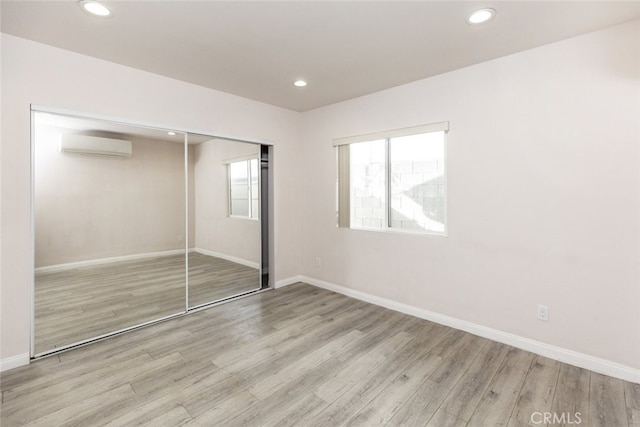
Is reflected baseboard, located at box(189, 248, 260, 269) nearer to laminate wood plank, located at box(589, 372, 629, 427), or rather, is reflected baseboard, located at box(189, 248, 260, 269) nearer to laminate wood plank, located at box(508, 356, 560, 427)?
laminate wood plank, located at box(508, 356, 560, 427)

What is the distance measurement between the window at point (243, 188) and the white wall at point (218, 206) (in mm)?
82

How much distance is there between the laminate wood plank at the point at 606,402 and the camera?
1.80 meters

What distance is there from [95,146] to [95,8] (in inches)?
51.5

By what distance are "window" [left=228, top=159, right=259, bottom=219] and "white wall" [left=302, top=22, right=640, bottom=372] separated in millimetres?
1905

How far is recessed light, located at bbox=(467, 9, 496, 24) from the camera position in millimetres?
2046

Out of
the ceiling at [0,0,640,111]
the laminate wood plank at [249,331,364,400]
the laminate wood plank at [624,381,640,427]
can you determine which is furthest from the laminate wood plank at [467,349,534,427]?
the ceiling at [0,0,640,111]

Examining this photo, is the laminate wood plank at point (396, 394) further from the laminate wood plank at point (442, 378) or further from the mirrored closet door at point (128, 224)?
the mirrored closet door at point (128, 224)

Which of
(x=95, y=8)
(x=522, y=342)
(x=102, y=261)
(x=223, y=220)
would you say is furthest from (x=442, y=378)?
(x=95, y=8)

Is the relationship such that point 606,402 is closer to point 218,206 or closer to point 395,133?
point 395,133

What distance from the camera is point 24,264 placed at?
2.42 m

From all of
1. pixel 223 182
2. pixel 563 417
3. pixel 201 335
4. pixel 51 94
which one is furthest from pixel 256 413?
pixel 51 94

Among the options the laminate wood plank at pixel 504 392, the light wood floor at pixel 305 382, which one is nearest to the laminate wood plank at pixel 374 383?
the light wood floor at pixel 305 382

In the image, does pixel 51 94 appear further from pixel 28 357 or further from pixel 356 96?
pixel 356 96

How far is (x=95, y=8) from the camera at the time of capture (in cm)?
201
